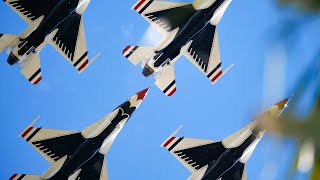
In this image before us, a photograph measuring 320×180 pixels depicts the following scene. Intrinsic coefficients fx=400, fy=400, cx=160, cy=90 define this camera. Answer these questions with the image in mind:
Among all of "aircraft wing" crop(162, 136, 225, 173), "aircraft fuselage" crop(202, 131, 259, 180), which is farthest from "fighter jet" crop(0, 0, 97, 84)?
"aircraft fuselage" crop(202, 131, 259, 180)

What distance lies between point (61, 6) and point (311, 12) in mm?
5913

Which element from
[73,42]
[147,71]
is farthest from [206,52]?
[73,42]

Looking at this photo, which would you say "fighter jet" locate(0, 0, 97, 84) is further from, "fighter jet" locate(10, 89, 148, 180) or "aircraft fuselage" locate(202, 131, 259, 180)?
"aircraft fuselage" locate(202, 131, 259, 180)

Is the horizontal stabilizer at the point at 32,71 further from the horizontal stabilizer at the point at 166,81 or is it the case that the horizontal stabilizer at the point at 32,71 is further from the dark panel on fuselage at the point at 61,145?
the horizontal stabilizer at the point at 166,81

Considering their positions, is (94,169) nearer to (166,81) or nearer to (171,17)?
(166,81)

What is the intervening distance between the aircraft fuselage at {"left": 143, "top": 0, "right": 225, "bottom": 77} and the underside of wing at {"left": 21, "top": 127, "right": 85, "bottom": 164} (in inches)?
60.8

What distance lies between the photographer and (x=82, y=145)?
638cm

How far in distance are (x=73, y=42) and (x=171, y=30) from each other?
1.57 meters

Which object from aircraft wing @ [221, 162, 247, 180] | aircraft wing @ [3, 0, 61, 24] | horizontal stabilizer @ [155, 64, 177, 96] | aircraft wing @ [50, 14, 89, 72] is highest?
aircraft wing @ [3, 0, 61, 24]

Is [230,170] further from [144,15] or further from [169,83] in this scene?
[144,15]

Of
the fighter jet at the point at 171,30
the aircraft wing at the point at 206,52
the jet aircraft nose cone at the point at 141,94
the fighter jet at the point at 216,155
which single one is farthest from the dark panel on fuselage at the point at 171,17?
the fighter jet at the point at 216,155

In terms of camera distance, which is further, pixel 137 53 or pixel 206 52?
pixel 206 52

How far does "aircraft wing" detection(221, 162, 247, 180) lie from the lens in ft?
21.6

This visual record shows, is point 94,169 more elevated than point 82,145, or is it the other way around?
point 82,145
